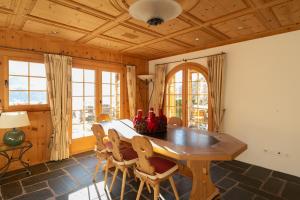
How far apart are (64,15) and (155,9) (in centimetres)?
149

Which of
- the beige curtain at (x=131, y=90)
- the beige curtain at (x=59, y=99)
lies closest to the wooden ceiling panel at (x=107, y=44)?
the beige curtain at (x=59, y=99)

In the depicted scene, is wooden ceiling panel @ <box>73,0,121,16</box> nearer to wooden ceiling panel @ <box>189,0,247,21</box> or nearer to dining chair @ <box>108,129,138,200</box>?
wooden ceiling panel @ <box>189,0,247,21</box>

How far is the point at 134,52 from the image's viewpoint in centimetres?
470

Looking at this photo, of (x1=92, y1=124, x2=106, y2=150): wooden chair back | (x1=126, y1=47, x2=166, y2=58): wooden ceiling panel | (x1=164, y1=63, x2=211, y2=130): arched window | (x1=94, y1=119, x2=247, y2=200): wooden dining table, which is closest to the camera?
(x1=94, y1=119, x2=247, y2=200): wooden dining table

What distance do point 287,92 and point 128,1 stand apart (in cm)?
299

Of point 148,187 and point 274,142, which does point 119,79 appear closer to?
point 148,187

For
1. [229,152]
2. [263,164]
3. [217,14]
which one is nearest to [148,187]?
[229,152]

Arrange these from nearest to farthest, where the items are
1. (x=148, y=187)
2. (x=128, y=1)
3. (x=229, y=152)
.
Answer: (x=229, y=152) → (x=128, y=1) → (x=148, y=187)

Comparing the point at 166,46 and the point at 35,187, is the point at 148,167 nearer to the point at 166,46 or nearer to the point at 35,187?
the point at 35,187

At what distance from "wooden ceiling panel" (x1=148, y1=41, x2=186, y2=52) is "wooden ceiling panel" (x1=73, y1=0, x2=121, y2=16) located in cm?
162

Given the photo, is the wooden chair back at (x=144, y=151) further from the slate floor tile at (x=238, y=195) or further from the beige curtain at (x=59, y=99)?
the beige curtain at (x=59, y=99)

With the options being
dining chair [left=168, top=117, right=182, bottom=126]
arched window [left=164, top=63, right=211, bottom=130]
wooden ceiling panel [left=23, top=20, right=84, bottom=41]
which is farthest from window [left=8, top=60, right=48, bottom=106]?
arched window [left=164, top=63, right=211, bottom=130]

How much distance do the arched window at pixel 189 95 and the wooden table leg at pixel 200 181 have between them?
2046mm

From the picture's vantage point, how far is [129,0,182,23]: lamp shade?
5.66 feet
